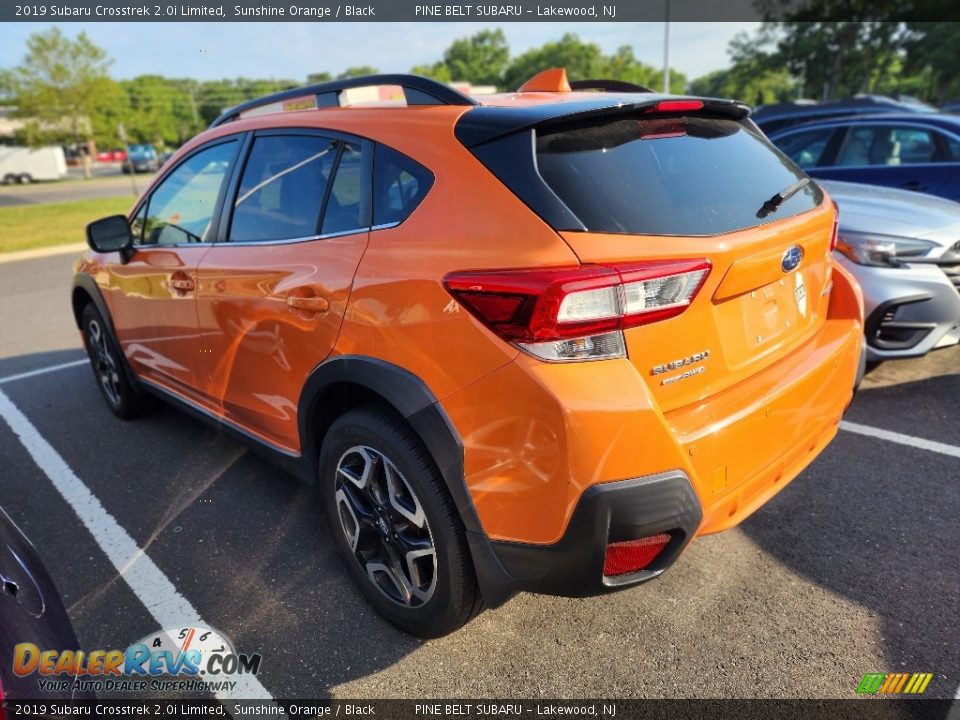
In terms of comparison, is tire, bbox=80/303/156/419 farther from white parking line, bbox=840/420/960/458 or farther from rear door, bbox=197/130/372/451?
white parking line, bbox=840/420/960/458

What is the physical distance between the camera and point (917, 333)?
3846 mm

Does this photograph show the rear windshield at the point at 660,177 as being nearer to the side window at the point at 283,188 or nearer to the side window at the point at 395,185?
the side window at the point at 395,185

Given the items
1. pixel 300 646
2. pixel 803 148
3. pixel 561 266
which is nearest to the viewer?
pixel 561 266

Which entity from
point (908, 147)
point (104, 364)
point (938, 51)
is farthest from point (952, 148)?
point (938, 51)

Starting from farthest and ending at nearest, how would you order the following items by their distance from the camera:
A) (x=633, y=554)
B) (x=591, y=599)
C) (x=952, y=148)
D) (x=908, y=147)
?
(x=908, y=147), (x=952, y=148), (x=591, y=599), (x=633, y=554)

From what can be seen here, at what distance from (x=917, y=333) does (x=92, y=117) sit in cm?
5709

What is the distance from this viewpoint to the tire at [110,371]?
407 centimetres

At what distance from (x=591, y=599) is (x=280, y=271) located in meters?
1.72

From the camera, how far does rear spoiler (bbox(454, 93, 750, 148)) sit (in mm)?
1916

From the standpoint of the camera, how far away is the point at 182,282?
10.3ft

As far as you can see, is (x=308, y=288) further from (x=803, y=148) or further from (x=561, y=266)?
(x=803, y=148)

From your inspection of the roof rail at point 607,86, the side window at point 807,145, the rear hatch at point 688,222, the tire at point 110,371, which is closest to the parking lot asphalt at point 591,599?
the tire at point 110,371

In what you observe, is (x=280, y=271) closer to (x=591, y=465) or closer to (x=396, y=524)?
(x=396, y=524)

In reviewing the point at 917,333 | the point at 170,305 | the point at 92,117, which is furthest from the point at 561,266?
the point at 92,117
